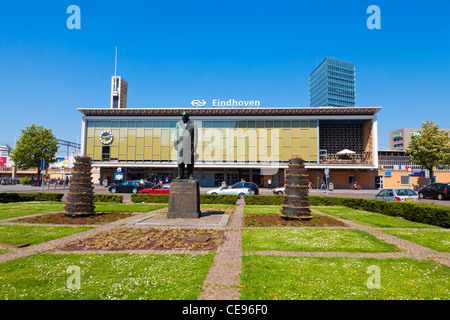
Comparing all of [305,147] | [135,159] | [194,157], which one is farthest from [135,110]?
[194,157]

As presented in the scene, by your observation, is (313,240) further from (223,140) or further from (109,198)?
(223,140)

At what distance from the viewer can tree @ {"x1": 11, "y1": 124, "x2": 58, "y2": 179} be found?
52.3 m

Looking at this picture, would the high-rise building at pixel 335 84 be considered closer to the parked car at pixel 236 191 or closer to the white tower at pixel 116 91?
the white tower at pixel 116 91

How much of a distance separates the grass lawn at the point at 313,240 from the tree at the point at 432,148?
41.2m

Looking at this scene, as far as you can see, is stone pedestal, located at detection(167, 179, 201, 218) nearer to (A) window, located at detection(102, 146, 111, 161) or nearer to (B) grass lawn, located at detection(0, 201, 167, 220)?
(B) grass lawn, located at detection(0, 201, 167, 220)

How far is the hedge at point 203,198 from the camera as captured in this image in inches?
839

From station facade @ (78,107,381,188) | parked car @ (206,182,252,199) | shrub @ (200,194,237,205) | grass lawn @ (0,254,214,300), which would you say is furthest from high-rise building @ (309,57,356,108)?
grass lawn @ (0,254,214,300)

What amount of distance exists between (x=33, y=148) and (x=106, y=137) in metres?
15.6

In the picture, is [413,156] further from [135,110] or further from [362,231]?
[135,110]

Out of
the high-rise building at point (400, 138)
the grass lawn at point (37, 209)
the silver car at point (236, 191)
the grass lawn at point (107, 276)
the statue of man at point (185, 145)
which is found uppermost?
the high-rise building at point (400, 138)

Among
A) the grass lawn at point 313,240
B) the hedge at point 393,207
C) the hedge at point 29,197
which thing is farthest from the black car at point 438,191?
the hedge at point 29,197

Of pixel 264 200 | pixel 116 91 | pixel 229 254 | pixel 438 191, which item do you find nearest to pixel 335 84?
pixel 116 91

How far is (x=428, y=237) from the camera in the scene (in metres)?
9.43

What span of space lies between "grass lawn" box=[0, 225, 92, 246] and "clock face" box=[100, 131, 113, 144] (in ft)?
143
